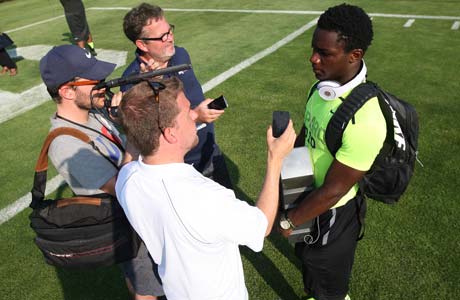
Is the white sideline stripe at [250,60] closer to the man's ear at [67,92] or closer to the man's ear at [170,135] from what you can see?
the man's ear at [67,92]

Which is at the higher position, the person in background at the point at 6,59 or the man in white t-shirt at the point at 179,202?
the man in white t-shirt at the point at 179,202

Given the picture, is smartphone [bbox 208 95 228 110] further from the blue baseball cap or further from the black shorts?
the black shorts

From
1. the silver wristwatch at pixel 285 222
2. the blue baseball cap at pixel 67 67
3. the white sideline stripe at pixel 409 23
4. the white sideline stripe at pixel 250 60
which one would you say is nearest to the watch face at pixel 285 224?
the silver wristwatch at pixel 285 222

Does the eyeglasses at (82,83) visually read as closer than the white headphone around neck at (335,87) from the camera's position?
No

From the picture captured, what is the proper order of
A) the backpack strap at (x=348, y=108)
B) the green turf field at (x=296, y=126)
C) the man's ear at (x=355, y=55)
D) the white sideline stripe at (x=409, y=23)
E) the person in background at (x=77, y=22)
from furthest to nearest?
the person in background at (x=77, y=22) → the white sideline stripe at (x=409, y=23) → the green turf field at (x=296, y=126) → the man's ear at (x=355, y=55) → the backpack strap at (x=348, y=108)

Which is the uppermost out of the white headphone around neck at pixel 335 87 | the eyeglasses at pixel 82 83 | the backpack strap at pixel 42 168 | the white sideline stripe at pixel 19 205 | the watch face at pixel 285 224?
the white headphone around neck at pixel 335 87

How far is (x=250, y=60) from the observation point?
8.95 meters

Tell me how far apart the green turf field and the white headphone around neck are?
2.15 metres

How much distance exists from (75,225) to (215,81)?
240 inches

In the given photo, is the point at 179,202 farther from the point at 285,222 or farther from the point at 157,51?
the point at 157,51

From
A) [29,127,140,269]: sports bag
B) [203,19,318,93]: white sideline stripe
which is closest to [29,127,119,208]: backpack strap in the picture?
[29,127,140,269]: sports bag

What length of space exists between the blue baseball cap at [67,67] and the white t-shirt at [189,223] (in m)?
1.08

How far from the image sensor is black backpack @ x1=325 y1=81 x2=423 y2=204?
2145 millimetres

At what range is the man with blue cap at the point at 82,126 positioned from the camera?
2.35 m
